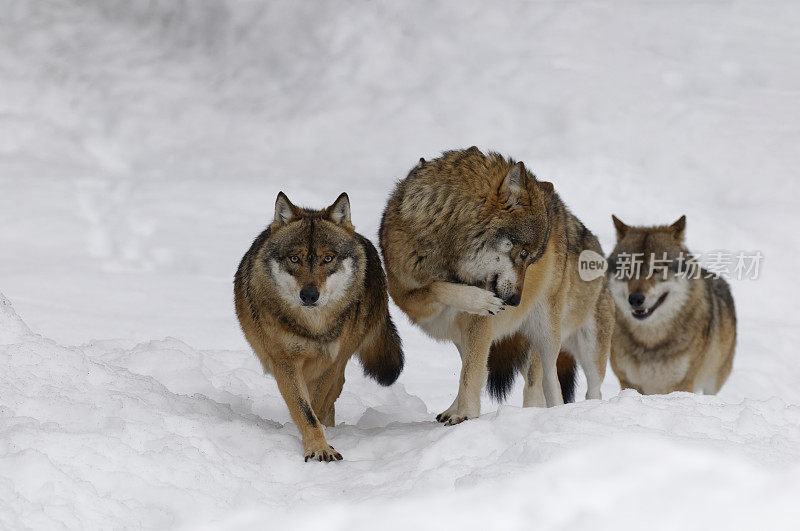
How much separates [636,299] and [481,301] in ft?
6.40

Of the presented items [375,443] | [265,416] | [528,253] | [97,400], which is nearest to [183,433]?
[97,400]

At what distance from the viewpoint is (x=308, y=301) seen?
16.7ft

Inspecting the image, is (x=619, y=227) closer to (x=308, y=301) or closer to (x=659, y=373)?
(x=659, y=373)

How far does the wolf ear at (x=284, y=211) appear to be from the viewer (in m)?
5.49

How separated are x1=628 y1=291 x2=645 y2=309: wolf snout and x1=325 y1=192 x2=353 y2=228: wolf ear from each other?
248cm

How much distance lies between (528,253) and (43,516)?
10.4ft

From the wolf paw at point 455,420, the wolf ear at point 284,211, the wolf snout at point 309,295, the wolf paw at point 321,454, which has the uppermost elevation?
the wolf ear at point 284,211

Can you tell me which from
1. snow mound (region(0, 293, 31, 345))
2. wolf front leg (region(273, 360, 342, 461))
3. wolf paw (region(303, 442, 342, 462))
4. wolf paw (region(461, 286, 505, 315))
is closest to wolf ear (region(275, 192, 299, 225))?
wolf front leg (region(273, 360, 342, 461))

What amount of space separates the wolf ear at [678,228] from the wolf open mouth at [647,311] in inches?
18.1

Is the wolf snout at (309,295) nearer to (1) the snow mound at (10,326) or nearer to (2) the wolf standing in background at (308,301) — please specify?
(2) the wolf standing in background at (308,301)

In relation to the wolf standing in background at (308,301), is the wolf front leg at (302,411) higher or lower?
lower

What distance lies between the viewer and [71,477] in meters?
3.95

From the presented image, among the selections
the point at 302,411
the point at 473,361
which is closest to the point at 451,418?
the point at 473,361

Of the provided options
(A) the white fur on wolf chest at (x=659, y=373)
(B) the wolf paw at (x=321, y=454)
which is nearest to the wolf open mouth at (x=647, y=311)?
(A) the white fur on wolf chest at (x=659, y=373)
